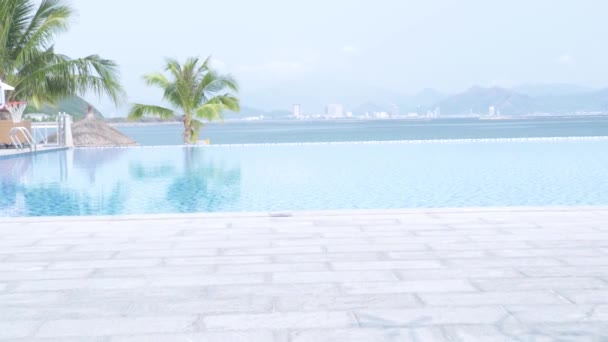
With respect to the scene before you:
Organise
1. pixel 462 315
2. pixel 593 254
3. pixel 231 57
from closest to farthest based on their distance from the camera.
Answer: pixel 462 315 < pixel 593 254 < pixel 231 57

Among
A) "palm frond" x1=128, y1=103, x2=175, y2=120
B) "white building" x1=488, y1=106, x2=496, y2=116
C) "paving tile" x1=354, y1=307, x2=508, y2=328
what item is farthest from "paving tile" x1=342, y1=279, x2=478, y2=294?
"white building" x1=488, y1=106, x2=496, y2=116

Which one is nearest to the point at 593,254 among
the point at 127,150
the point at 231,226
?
the point at 231,226

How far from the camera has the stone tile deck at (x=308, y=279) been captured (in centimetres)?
272

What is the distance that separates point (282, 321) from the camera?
2812mm

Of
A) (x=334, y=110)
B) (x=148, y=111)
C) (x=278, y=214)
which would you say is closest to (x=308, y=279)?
(x=278, y=214)

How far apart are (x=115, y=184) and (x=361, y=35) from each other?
45119 millimetres

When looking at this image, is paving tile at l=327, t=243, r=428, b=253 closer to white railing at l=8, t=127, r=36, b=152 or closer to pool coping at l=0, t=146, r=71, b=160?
pool coping at l=0, t=146, r=71, b=160

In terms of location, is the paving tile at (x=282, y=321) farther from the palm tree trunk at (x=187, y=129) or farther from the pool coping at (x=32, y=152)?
the palm tree trunk at (x=187, y=129)

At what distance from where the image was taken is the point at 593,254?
4.02 meters

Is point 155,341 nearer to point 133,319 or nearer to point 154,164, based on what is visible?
point 133,319

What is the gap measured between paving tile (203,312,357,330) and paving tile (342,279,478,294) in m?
0.40

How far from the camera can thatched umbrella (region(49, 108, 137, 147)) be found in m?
20.7

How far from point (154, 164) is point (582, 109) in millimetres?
121104

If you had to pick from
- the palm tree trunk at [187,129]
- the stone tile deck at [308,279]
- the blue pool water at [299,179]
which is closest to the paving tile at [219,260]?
the stone tile deck at [308,279]
